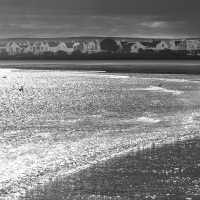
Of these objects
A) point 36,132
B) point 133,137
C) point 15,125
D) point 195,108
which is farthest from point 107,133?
point 195,108

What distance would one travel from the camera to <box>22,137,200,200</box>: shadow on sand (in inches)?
679

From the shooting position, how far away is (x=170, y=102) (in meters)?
53.9

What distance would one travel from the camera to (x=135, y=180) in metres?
19.1

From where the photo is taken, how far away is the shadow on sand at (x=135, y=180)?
17250 millimetres

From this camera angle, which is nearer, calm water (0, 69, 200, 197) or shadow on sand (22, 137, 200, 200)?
shadow on sand (22, 137, 200, 200)

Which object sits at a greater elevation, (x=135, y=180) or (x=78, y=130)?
(x=135, y=180)

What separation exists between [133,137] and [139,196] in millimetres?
12662

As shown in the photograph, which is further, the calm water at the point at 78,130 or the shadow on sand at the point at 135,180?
the calm water at the point at 78,130

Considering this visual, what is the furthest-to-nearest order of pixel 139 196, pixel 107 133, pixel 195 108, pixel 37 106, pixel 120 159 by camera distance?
1. pixel 37 106
2. pixel 195 108
3. pixel 107 133
4. pixel 120 159
5. pixel 139 196

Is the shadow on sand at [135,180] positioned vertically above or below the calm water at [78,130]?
above

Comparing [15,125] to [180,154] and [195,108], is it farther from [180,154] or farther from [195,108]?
[195,108]

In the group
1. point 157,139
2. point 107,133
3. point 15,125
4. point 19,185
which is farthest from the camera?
point 15,125

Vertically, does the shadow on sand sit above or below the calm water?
above

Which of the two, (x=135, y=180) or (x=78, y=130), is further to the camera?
(x=78, y=130)
